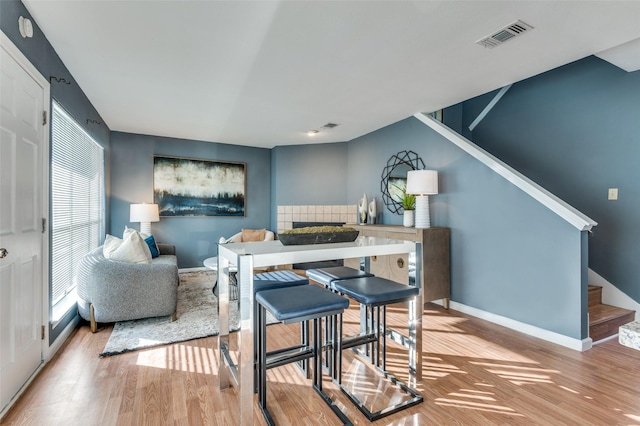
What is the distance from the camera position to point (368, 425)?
5.32ft

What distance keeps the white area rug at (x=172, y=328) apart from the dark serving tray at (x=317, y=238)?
5.14 feet

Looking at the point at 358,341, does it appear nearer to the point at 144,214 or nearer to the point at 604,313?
the point at 604,313

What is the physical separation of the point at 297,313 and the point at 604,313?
123 inches

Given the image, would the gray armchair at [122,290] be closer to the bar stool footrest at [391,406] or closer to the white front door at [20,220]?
the white front door at [20,220]

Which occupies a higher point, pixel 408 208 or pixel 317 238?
pixel 408 208

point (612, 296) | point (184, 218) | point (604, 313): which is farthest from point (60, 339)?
point (612, 296)

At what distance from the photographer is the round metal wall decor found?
4.16m

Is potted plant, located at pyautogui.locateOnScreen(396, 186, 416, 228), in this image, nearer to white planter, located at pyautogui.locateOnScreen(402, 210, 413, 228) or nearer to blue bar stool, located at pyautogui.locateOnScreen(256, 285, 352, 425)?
white planter, located at pyautogui.locateOnScreen(402, 210, 413, 228)

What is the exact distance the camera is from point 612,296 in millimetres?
3186

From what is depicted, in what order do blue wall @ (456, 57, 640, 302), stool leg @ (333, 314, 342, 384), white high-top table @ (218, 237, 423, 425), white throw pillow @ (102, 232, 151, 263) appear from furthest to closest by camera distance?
blue wall @ (456, 57, 640, 302), white throw pillow @ (102, 232, 151, 263), stool leg @ (333, 314, 342, 384), white high-top table @ (218, 237, 423, 425)

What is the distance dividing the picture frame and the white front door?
10.3 feet

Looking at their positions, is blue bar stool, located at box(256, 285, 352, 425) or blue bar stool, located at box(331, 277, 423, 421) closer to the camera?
blue bar stool, located at box(256, 285, 352, 425)

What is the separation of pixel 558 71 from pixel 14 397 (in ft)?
18.1

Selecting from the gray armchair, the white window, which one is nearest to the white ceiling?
the white window
